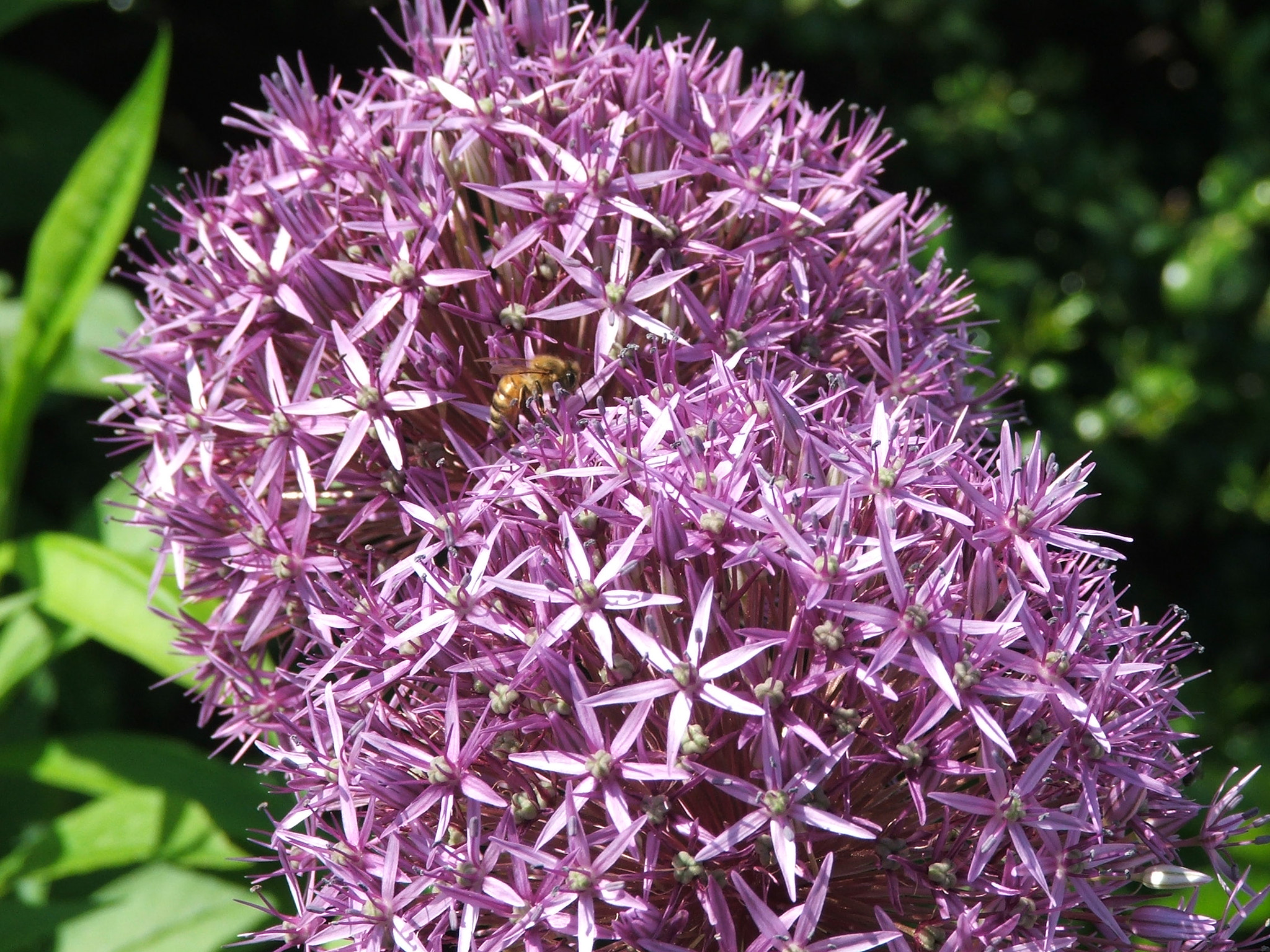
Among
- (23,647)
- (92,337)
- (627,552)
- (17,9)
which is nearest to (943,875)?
(627,552)

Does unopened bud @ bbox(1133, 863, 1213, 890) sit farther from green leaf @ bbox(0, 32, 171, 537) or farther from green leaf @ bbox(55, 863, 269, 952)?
green leaf @ bbox(0, 32, 171, 537)

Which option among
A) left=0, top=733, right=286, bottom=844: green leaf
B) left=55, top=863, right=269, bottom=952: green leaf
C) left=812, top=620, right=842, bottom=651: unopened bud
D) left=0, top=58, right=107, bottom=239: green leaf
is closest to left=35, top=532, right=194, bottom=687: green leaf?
left=0, top=733, right=286, bottom=844: green leaf

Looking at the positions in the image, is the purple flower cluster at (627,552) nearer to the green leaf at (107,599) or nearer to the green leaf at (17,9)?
the green leaf at (107,599)

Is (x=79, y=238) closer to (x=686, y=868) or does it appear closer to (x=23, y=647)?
(x=23, y=647)

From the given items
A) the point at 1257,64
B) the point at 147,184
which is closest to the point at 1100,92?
the point at 1257,64

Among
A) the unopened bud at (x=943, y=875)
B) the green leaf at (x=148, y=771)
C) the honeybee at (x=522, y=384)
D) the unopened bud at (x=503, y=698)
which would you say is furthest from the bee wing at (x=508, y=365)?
the green leaf at (x=148, y=771)

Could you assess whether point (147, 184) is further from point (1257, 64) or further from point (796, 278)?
point (1257, 64)
